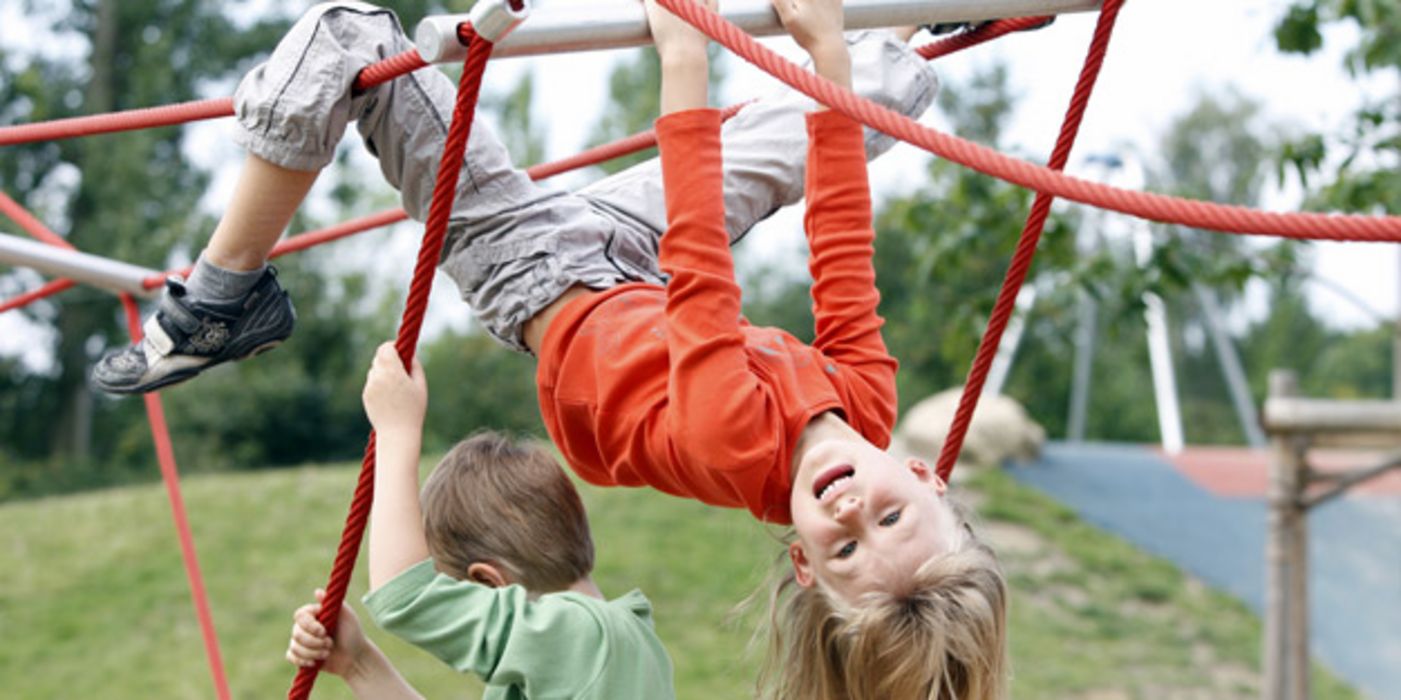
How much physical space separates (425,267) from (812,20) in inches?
20.4

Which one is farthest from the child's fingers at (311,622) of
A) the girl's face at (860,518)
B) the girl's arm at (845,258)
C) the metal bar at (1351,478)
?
the metal bar at (1351,478)

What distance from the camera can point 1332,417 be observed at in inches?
197

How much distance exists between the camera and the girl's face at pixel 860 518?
71.4 inches

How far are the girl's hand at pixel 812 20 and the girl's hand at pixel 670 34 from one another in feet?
0.38

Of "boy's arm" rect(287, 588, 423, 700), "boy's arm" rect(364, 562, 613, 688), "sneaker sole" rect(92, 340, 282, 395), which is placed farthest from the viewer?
"sneaker sole" rect(92, 340, 282, 395)

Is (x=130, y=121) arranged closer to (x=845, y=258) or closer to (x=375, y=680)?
(x=375, y=680)

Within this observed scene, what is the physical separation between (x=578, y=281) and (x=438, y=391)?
34.0 ft

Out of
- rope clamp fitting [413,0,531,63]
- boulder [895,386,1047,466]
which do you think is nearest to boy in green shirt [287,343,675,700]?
rope clamp fitting [413,0,531,63]

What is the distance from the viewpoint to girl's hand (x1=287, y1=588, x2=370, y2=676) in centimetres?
178

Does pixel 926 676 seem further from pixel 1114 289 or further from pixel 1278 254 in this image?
pixel 1278 254

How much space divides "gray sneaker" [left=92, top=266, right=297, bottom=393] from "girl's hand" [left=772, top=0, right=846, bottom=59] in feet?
2.55

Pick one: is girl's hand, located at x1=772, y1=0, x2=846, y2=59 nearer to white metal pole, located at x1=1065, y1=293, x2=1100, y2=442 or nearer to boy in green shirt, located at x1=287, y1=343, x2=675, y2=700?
boy in green shirt, located at x1=287, y1=343, x2=675, y2=700

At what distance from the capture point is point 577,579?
1903 millimetres

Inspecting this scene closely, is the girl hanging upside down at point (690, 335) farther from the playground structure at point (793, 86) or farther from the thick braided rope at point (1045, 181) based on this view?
the thick braided rope at point (1045, 181)
